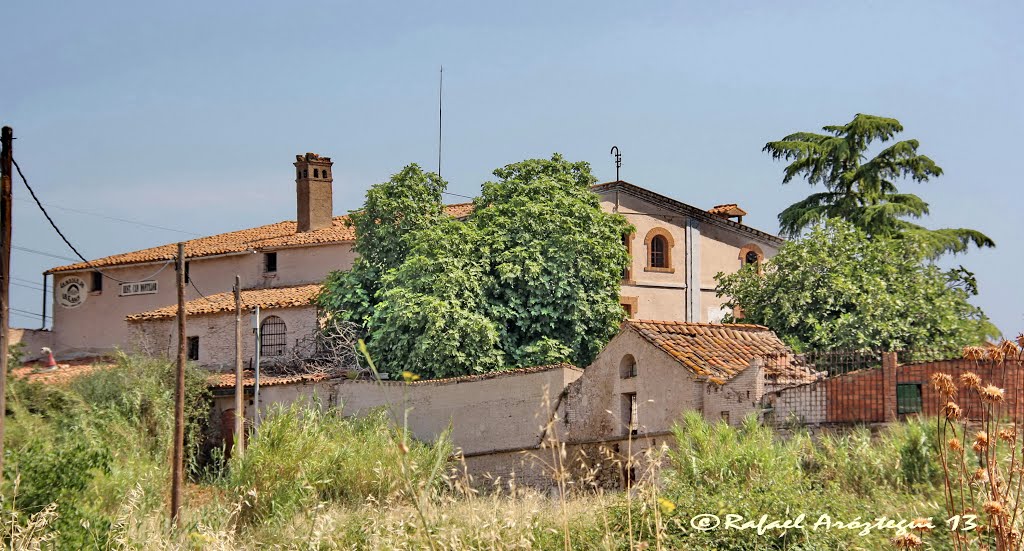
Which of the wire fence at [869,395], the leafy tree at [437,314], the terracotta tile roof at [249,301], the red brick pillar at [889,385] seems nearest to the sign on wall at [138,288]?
the terracotta tile roof at [249,301]

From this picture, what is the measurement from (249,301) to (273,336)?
74.7 inches

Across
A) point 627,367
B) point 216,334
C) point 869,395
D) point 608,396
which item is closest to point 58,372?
point 216,334

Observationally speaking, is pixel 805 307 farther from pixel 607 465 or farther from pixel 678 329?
pixel 607 465

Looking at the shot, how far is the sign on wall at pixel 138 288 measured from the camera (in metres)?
41.4

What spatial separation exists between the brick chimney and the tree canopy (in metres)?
7.97

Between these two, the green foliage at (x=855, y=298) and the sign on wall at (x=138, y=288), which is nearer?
the green foliage at (x=855, y=298)

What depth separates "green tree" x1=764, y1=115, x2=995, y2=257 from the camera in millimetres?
36438

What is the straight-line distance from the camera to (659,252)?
36.4 metres

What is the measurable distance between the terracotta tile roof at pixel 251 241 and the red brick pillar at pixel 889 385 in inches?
728

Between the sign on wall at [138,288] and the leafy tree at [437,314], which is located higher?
the sign on wall at [138,288]

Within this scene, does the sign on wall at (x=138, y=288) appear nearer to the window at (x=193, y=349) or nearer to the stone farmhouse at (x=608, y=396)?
the window at (x=193, y=349)

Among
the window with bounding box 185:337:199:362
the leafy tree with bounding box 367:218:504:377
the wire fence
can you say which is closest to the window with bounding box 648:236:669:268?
the leafy tree with bounding box 367:218:504:377

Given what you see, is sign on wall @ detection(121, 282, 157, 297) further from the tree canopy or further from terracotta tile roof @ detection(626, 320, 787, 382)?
terracotta tile roof @ detection(626, 320, 787, 382)

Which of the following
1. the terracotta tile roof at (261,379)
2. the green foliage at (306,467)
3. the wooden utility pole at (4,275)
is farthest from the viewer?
the terracotta tile roof at (261,379)
